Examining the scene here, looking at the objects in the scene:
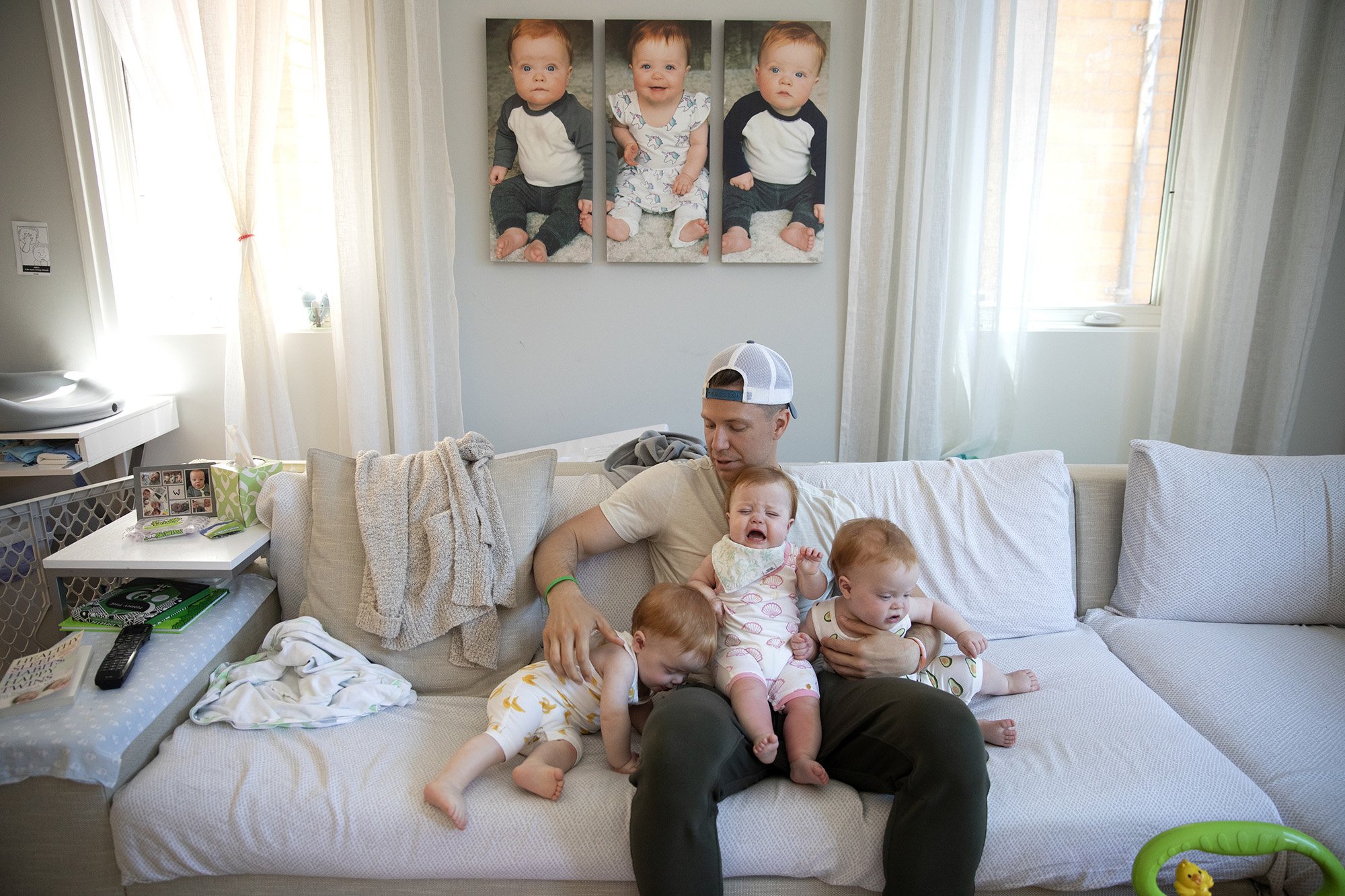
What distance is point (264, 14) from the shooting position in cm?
271

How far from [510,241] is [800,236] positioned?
1.05m

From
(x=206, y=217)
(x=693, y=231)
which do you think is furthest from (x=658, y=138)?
(x=206, y=217)

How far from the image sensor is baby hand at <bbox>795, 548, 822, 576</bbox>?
159 centimetres

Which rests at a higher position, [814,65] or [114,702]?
[814,65]

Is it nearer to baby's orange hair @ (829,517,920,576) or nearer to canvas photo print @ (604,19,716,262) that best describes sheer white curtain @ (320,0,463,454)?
canvas photo print @ (604,19,716,262)

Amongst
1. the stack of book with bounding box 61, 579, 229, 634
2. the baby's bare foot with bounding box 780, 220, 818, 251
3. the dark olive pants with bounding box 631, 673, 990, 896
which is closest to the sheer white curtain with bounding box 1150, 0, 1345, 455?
the baby's bare foot with bounding box 780, 220, 818, 251

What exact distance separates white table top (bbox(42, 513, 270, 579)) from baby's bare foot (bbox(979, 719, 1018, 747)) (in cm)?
152

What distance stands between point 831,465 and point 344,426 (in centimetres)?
187

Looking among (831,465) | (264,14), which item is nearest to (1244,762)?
(831,465)

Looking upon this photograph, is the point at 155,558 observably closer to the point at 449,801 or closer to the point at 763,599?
the point at 449,801

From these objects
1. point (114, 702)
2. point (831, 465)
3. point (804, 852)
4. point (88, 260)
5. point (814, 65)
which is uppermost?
point (814, 65)

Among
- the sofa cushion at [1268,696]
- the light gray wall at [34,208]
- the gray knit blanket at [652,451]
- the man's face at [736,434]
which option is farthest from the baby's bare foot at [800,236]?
the light gray wall at [34,208]

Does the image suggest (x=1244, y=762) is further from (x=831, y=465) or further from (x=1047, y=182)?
(x=1047, y=182)

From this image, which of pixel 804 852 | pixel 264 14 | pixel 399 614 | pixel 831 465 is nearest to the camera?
pixel 804 852
